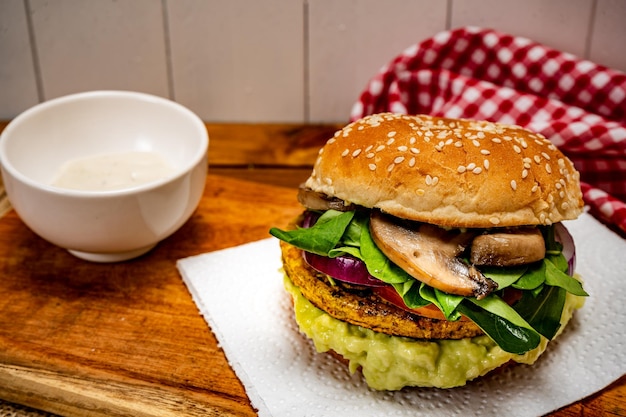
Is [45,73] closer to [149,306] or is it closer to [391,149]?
[149,306]

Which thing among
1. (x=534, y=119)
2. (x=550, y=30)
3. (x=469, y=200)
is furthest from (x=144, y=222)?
(x=550, y=30)

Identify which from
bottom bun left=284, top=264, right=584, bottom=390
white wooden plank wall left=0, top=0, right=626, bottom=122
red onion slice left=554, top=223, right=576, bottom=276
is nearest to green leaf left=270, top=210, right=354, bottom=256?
bottom bun left=284, top=264, right=584, bottom=390

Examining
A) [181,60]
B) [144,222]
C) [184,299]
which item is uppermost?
[181,60]

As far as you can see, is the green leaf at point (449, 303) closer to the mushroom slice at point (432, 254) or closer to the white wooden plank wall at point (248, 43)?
the mushroom slice at point (432, 254)

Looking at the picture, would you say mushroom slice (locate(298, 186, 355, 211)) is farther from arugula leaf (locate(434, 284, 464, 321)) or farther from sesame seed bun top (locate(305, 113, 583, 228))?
arugula leaf (locate(434, 284, 464, 321))

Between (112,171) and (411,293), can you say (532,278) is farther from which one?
(112,171)

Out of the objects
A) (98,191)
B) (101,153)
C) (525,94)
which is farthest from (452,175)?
(101,153)
